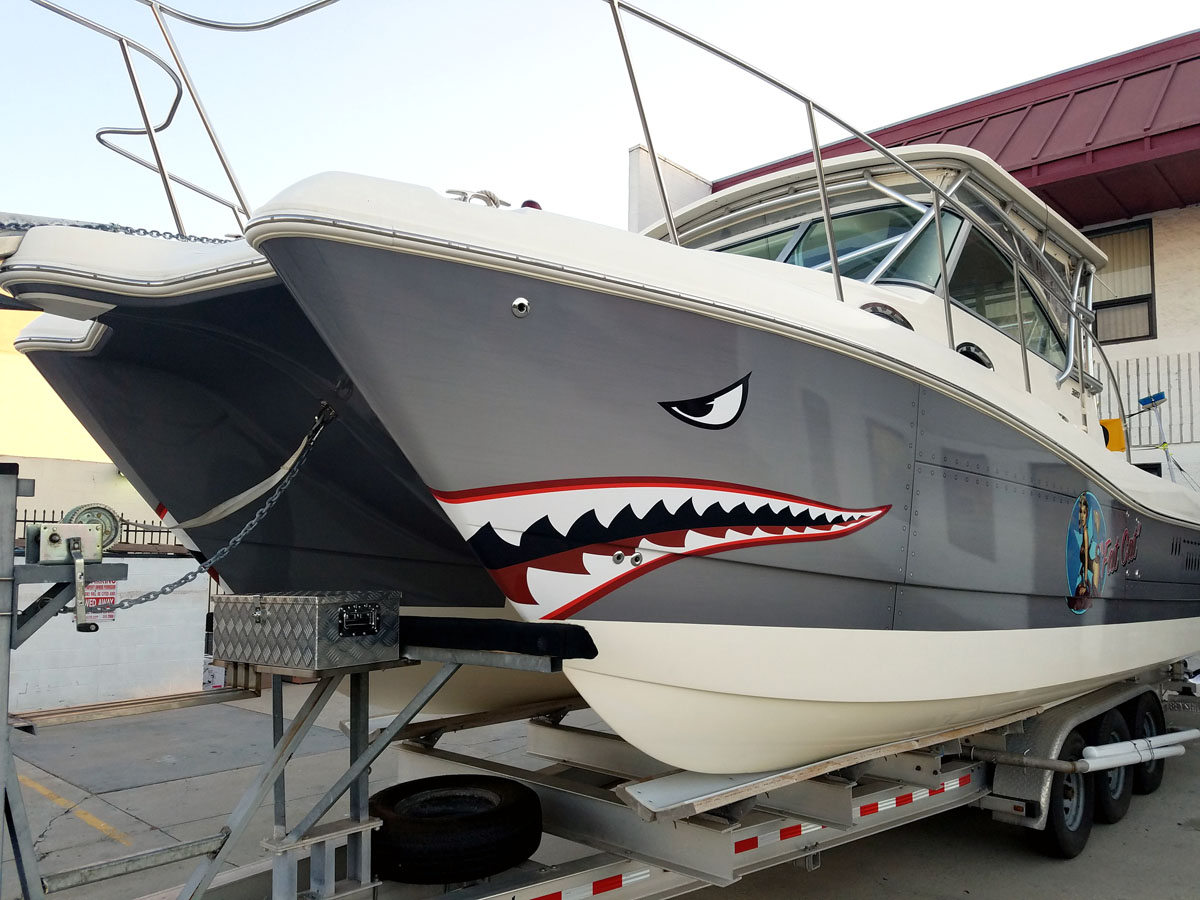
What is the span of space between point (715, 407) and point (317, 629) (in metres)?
1.21

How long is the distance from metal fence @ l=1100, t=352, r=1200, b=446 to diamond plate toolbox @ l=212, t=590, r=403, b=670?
808 cm

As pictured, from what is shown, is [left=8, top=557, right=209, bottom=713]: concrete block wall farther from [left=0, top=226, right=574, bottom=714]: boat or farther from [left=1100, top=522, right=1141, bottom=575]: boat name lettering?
[left=1100, top=522, right=1141, bottom=575]: boat name lettering

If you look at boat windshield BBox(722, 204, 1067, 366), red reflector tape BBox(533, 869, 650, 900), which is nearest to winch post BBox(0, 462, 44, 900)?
red reflector tape BBox(533, 869, 650, 900)

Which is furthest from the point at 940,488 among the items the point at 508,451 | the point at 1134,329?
the point at 1134,329

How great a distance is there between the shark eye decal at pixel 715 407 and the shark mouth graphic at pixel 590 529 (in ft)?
0.54

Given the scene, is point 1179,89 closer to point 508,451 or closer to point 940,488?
point 940,488

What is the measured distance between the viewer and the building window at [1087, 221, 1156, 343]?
912 centimetres

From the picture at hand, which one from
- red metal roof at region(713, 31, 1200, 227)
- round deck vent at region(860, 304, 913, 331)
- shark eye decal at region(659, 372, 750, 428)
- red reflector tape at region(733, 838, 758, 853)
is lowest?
red reflector tape at region(733, 838, 758, 853)

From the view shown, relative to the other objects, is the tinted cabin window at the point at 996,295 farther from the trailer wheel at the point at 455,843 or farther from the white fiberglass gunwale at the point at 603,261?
the trailer wheel at the point at 455,843

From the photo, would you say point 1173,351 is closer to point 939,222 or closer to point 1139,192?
point 1139,192

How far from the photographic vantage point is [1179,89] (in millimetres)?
8773

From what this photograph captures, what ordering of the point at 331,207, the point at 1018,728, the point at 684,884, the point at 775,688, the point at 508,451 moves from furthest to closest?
the point at 1018,728
the point at 684,884
the point at 775,688
the point at 508,451
the point at 331,207

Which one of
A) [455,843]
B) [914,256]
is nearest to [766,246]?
[914,256]

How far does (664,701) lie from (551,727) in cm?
168
